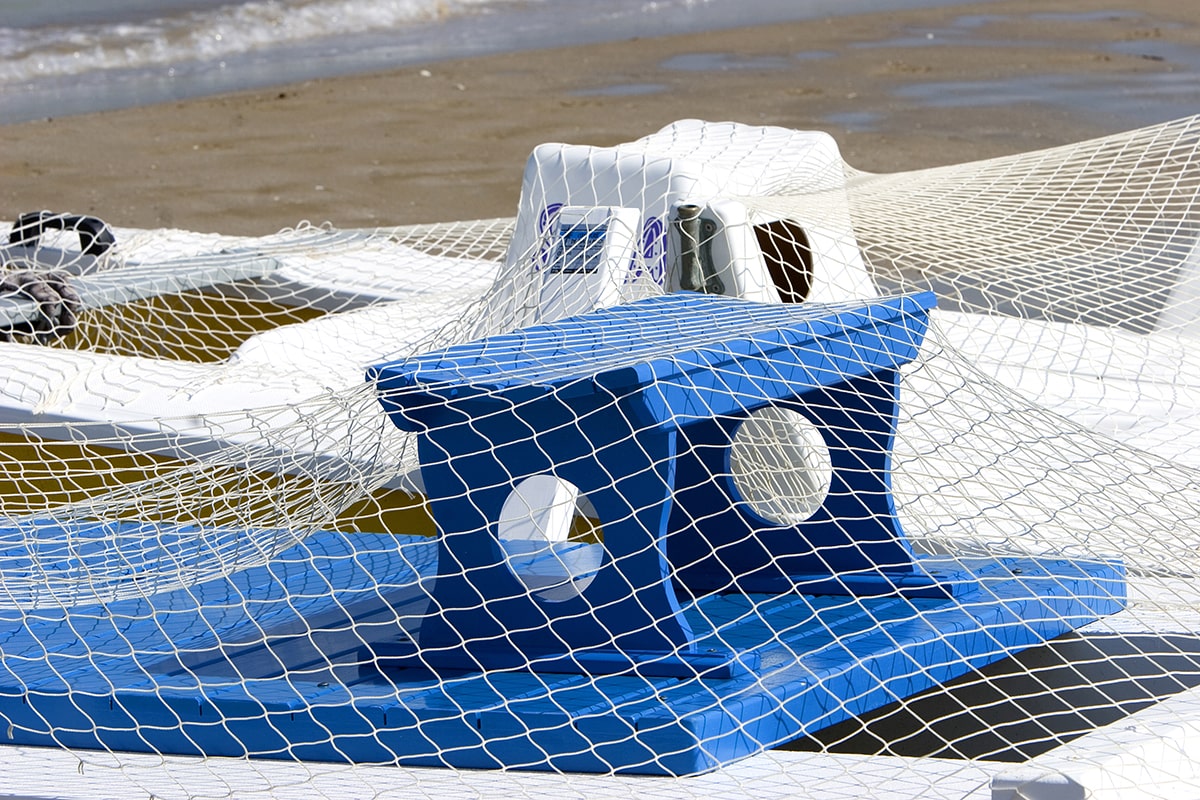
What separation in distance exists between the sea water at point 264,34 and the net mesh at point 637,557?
9.02 m

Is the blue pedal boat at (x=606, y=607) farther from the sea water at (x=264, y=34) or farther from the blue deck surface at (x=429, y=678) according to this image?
the sea water at (x=264, y=34)

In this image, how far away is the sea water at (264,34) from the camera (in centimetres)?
1262

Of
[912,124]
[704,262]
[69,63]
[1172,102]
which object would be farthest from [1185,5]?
[704,262]

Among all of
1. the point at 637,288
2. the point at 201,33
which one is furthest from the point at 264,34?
the point at 637,288

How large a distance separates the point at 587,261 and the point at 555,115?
7.31 m

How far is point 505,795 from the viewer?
86.9 inches

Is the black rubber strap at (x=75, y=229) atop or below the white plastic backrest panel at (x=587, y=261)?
below

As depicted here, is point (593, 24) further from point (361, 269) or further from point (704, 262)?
point (704, 262)

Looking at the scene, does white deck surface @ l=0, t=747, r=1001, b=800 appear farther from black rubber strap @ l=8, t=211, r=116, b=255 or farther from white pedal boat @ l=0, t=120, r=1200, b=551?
black rubber strap @ l=8, t=211, r=116, b=255

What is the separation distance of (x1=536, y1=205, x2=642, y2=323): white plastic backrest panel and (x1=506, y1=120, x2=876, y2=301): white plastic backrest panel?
7 centimetres

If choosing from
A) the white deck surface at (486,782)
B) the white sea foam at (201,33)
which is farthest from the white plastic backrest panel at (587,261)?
the white sea foam at (201,33)

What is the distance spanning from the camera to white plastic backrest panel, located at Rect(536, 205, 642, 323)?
324cm

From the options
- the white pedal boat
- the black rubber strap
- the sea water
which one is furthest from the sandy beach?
the white pedal boat

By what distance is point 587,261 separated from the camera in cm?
326
